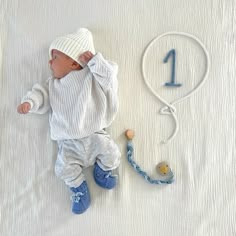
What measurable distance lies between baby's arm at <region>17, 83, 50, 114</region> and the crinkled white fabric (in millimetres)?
57

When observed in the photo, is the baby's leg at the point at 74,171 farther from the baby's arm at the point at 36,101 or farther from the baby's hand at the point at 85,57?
the baby's hand at the point at 85,57

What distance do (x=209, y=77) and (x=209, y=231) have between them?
447mm

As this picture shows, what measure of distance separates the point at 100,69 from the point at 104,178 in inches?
12.2

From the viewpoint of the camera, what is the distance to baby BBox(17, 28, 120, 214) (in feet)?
3.53

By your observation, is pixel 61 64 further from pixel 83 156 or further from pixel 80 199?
pixel 80 199

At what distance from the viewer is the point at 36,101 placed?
1.11 metres

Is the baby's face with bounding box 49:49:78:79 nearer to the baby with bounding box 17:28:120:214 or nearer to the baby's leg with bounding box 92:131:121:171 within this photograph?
the baby with bounding box 17:28:120:214

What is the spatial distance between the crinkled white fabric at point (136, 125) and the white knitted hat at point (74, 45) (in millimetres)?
88

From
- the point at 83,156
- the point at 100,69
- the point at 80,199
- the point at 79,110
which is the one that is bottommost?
the point at 80,199

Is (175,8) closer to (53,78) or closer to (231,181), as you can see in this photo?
(53,78)

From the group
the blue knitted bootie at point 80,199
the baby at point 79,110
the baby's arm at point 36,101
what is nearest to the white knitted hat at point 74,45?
the baby at point 79,110

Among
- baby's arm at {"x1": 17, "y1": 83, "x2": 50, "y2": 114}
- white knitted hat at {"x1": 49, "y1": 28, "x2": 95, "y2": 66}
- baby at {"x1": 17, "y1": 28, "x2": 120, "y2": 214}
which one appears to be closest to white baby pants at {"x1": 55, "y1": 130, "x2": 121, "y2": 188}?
baby at {"x1": 17, "y1": 28, "x2": 120, "y2": 214}

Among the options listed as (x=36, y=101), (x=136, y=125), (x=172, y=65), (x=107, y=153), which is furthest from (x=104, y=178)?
(x=172, y=65)

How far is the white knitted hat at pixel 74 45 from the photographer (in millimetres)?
1077
